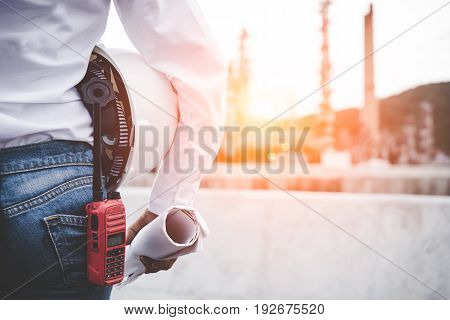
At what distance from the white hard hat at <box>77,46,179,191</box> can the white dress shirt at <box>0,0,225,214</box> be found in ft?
0.09

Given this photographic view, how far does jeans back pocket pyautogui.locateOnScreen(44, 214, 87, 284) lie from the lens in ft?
1.42

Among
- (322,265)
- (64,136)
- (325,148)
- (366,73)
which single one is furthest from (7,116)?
(366,73)

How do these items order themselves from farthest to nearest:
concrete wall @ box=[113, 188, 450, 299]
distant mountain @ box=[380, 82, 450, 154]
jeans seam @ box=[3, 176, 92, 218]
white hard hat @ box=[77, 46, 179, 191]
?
1. distant mountain @ box=[380, 82, 450, 154]
2. concrete wall @ box=[113, 188, 450, 299]
3. white hard hat @ box=[77, 46, 179, 191]
4. jeans seam @ box=[3, 176, 92, 218]

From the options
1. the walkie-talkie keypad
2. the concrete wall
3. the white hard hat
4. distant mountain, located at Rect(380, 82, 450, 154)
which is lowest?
the concrete wall

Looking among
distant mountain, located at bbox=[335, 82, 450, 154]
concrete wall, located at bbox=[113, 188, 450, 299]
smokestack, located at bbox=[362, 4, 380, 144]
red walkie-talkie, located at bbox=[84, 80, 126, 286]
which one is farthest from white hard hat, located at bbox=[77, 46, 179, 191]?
distant mountain, located at bbox=[335, 82, 450, 154]

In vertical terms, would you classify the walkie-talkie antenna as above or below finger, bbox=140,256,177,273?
above

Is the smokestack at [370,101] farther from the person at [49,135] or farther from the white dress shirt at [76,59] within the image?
the person at [49,135]

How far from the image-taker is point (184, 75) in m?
0.59

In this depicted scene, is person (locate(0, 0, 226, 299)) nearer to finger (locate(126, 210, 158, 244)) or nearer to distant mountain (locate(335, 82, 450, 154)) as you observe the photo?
finger (locate(126, 210, 158, 244))

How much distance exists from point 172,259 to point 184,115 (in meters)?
0.21

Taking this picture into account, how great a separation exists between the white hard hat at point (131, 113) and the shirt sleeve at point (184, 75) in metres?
0.02

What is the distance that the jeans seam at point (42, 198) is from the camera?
1.36 ft

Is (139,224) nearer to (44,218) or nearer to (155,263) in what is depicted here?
(155,263)

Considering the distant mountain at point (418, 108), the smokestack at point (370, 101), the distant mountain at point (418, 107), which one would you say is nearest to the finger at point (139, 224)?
the smokestack at point (370, 101)
